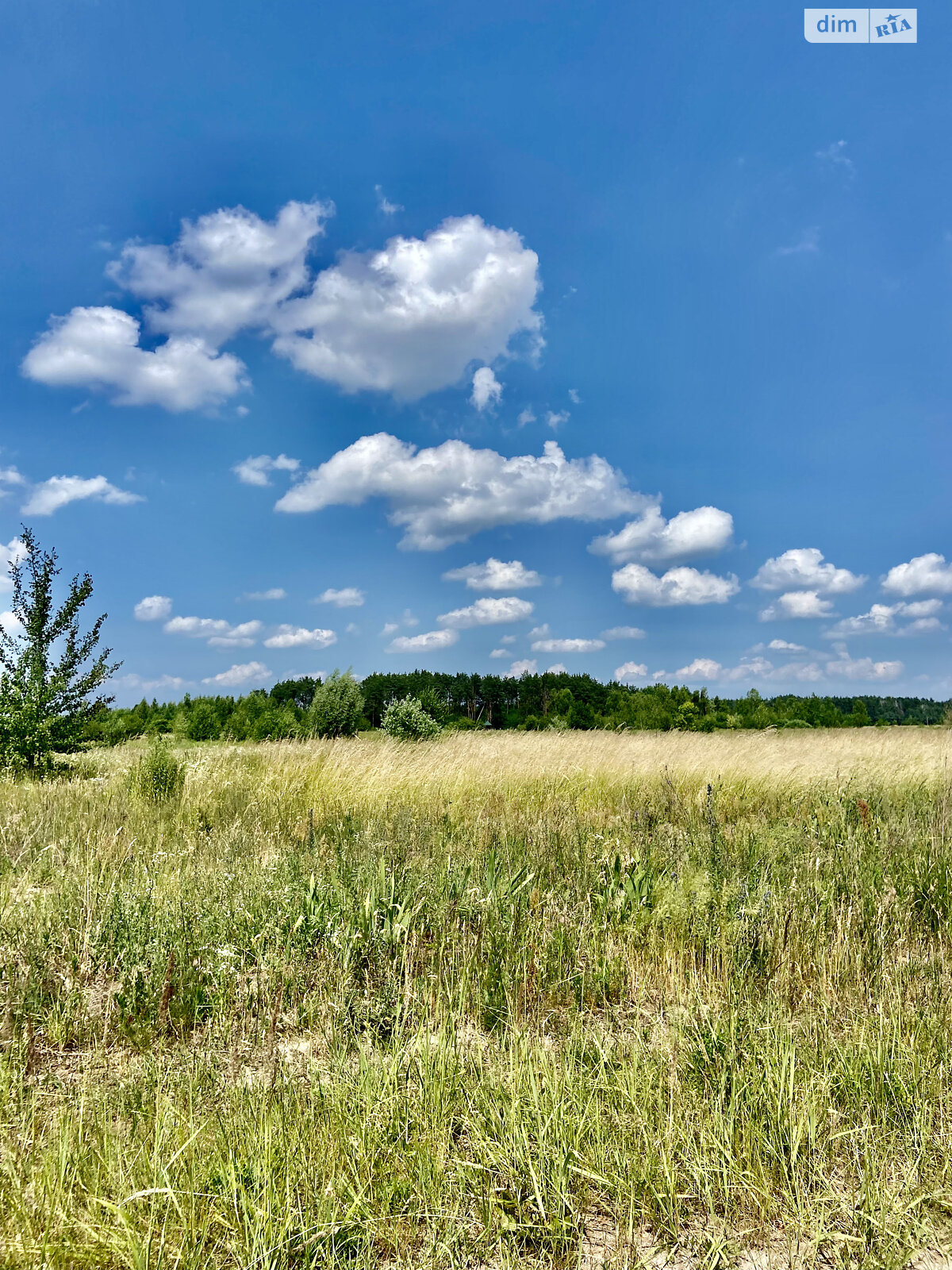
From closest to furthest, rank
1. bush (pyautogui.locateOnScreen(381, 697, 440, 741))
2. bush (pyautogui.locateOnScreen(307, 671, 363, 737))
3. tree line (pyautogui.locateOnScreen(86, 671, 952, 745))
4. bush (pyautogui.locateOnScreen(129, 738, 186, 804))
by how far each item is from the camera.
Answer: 1. bush (pyautogui.locateOnScreen(129, 738, 186, 804))
2. bush (pyautogui.locateOnScreen(381, 697, 440, 741))
3. bush (pyautogui.locateOnScreen(307, 671, 363, 737))
4. tree line (pyautogui.locateOnScreen(86, 671, 952, 745))

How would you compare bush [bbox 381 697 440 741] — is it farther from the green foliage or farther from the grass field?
the green foliage

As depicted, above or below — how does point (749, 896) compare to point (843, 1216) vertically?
above

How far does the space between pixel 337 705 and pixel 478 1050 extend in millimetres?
23934

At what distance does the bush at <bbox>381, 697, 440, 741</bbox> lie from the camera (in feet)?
60.1

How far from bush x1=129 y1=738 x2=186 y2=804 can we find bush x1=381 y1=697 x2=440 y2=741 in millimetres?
8577

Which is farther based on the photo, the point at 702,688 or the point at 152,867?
the point at 702,688

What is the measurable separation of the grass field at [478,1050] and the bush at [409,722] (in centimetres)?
1222

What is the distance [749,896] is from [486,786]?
6050 millimetres

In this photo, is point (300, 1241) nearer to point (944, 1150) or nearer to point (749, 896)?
point (944, 1150)

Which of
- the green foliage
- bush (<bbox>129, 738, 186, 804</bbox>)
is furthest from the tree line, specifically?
bush (<bbox>129, 738, 186, 804</bbox>)

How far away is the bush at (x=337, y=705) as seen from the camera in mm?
25656

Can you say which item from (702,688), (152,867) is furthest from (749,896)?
(702,688)

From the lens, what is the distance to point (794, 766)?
37.7 ft

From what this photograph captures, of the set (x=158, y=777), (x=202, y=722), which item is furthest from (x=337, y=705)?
(x=202, y=722)
